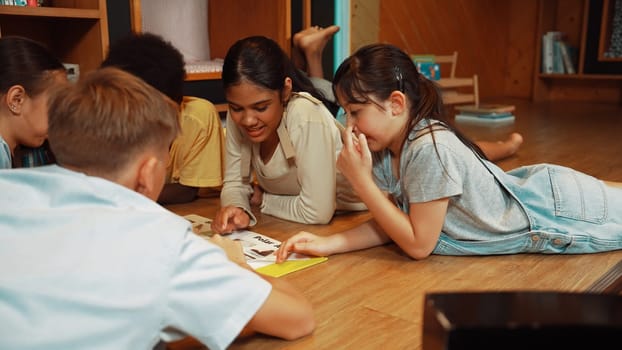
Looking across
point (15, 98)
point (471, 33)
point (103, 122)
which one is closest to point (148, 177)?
point (103, 122)

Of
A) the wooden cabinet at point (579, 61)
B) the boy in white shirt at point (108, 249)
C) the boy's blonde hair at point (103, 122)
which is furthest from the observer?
the wooden cabinet at point (579, 61)

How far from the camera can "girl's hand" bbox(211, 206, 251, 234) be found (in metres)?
1.48

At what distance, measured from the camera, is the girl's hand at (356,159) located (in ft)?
3.99

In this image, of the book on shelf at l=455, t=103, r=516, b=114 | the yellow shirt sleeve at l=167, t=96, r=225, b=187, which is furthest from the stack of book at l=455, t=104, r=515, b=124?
the yellow shirt sleeve at l=167, t=96, r=225, b=187

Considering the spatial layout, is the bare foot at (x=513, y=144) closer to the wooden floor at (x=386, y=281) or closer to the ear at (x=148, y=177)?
Result: the wooden floor at (x=386, y=281)

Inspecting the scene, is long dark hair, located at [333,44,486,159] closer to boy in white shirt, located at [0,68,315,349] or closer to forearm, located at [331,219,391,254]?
forearm, located at [331,219,391,254]

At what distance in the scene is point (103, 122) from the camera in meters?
0.73

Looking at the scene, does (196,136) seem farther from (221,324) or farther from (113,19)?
(221,324)

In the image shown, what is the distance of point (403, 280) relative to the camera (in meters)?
1.22

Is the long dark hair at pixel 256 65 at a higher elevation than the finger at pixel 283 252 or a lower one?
higher

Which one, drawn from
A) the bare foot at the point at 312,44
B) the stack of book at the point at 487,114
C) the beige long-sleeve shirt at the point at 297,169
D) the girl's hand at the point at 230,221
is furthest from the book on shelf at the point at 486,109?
the girl's hand at the point at 230,221

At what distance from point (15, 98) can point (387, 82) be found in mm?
884

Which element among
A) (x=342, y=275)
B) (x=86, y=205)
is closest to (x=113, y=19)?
(x=342, y=275)

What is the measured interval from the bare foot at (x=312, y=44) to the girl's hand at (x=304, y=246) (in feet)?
4.85
